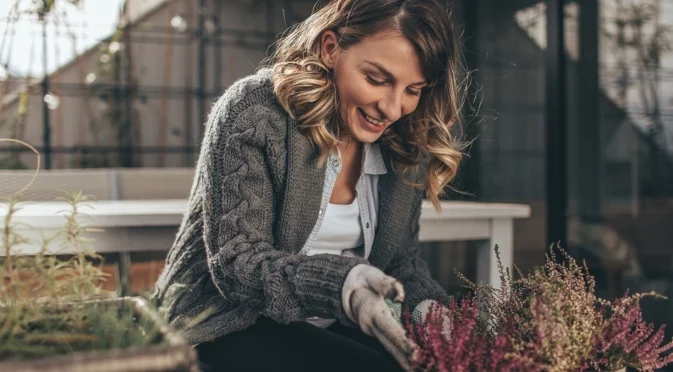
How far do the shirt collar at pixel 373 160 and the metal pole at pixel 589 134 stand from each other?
4.69 ft

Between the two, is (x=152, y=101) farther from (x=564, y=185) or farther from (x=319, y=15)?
(x=319, y=15)

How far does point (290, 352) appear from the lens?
1.17 meters

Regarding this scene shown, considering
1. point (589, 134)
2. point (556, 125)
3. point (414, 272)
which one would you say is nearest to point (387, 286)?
point (414, 272)

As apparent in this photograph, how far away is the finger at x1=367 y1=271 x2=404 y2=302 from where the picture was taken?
31.0 inches

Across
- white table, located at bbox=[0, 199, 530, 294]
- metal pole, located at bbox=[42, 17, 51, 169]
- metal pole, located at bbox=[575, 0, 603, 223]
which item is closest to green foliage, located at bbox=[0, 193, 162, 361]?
white table, located at bbox=[0, 199, 530, 294]

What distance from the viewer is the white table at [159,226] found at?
5.68 feet

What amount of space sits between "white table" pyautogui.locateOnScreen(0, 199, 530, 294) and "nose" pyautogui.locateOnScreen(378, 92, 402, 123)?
26.6 inches

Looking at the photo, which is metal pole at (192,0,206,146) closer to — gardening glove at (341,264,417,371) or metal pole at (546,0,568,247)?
metal pole at (546,0,568,247)

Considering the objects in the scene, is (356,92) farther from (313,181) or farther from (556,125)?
(556,125)

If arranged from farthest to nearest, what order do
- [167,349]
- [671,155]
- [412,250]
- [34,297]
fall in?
[671,155] < [412,250] < [34,297] < [167,349]

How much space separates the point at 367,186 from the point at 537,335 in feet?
2.35

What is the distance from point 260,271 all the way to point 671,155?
1.97 meters

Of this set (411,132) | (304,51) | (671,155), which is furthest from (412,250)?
(671,155)

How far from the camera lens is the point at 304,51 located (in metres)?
1.42
